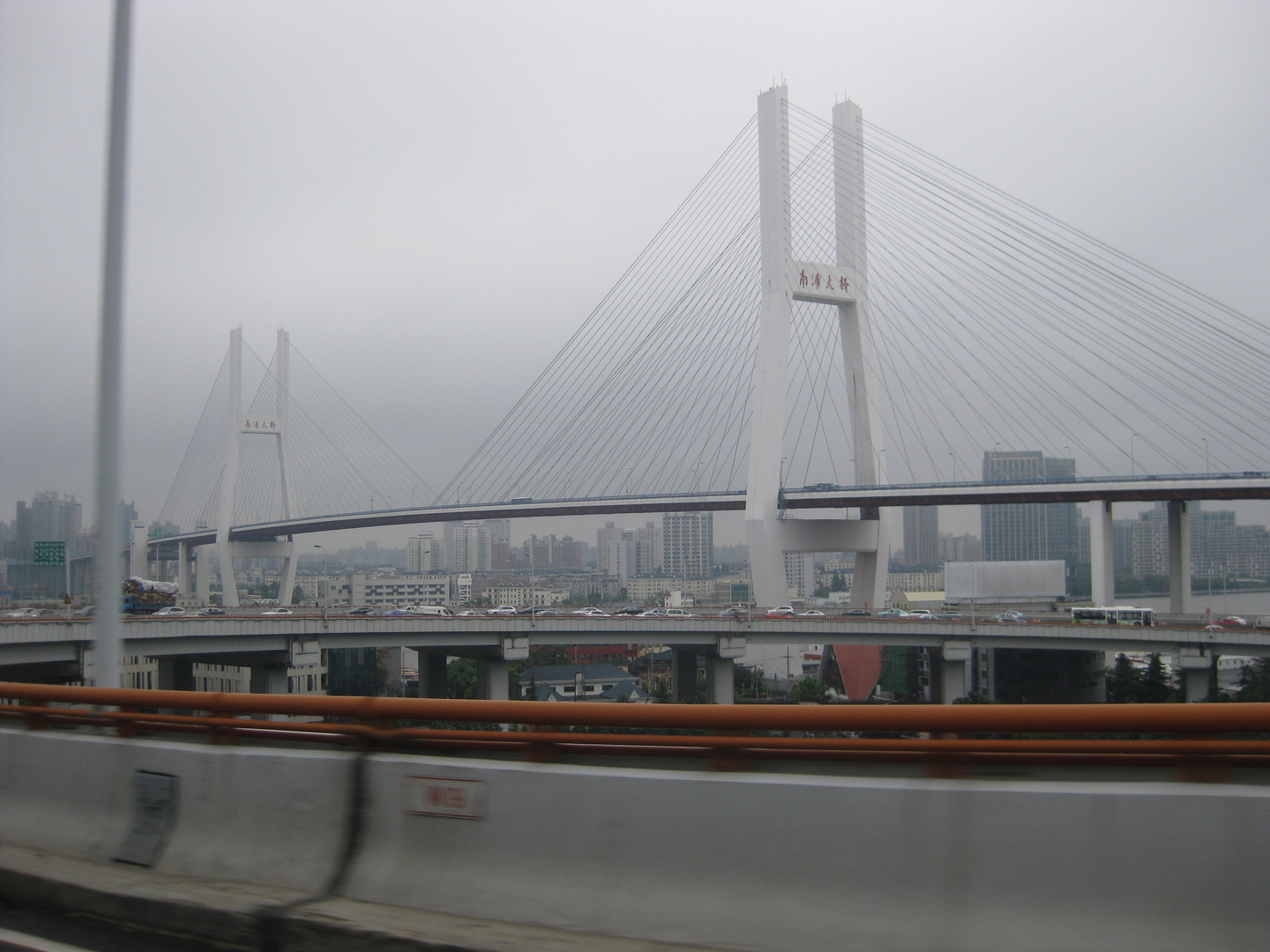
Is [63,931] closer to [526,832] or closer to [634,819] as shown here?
[526,832]

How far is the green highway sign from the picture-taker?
18875 mm

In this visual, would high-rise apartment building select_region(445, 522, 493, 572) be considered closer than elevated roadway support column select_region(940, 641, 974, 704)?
No

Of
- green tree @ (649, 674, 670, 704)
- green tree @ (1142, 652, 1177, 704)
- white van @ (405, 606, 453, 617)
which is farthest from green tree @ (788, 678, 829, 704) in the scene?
white van @ (405, 606, 453, 617)

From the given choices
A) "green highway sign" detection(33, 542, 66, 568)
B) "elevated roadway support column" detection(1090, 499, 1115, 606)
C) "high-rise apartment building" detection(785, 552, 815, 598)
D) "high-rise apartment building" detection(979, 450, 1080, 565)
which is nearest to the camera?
"green highway sign" detection(33, 542, 66, 568)

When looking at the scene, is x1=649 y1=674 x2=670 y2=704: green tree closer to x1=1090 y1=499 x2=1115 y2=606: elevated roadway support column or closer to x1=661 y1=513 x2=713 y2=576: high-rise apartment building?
x1=661 y1=513 x2=713 y2=576: high-rise apartment building

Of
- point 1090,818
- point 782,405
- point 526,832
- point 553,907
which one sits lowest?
point 553,907

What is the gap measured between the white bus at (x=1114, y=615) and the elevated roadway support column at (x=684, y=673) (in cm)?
967

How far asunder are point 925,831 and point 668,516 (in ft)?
101

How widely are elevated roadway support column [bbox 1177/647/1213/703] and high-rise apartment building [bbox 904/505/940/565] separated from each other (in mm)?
5032

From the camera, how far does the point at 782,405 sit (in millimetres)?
30188

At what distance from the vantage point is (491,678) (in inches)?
1149

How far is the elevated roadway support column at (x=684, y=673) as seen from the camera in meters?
25.4

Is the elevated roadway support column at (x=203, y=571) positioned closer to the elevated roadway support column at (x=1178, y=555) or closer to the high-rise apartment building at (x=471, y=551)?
the high-rise apartment building at (x=471, y=551)

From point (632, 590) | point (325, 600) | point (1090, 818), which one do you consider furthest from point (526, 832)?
point (325, 600)
